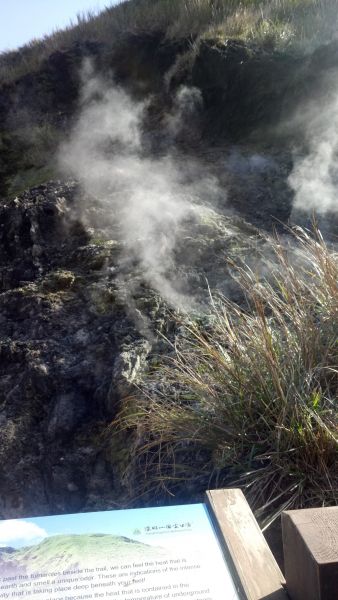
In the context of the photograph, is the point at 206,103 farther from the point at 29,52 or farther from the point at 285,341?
the point at 29,52

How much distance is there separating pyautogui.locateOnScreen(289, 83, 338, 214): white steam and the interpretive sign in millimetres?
3653

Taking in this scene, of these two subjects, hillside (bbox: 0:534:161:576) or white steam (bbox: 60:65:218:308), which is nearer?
hillside (bbox: 0:534:161:576)

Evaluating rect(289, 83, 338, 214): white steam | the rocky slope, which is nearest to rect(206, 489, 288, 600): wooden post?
the rocky slope

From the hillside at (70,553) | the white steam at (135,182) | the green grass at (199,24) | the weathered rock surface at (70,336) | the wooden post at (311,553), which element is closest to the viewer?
the wooden post at (311,553)

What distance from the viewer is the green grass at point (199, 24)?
606cm

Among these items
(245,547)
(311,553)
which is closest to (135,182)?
(245,547)

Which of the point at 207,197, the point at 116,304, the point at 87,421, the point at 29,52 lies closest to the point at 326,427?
the point at 87,421

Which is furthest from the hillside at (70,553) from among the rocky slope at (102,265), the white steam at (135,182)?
the white steam at (135,182)

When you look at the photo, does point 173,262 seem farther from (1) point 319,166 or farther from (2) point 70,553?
(2) point 70,553

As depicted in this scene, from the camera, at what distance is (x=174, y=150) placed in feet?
18.3

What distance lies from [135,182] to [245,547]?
12.3 feet

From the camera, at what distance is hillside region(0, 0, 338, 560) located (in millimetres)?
2369

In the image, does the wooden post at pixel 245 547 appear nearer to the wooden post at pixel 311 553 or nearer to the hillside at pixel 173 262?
the wooden post at pixel 311 553

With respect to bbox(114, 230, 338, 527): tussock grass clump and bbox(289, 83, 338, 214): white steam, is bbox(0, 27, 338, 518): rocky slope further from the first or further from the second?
bbox(114, 230, 338, 527): tussock grass clump
